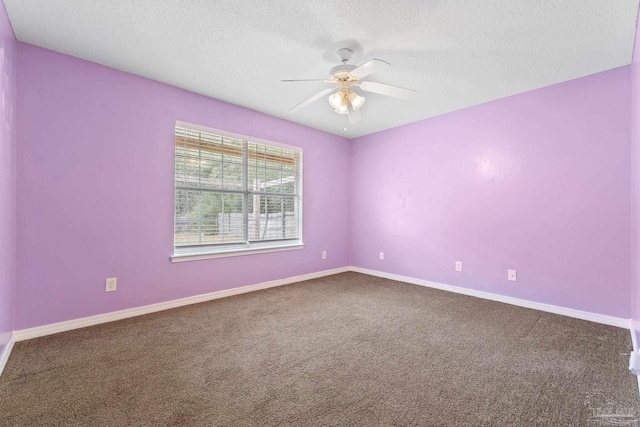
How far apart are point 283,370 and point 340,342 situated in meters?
0.57

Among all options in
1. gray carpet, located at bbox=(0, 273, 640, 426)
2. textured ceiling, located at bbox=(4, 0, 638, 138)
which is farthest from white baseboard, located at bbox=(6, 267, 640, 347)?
textured ceiling, located at bbox=(4, 0, 638, 138)

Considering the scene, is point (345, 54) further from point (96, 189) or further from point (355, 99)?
point (96, 189)

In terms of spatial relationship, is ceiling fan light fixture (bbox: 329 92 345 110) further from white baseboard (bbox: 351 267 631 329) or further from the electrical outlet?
white baseboard (bbox: 351 267 631 329)

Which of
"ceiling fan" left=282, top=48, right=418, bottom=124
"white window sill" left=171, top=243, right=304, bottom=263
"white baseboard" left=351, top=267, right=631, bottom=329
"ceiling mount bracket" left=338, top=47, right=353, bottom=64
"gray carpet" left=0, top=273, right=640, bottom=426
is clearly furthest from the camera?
"white window sill" left=171, top=243, right=304, bottom=263

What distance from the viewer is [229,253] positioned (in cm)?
349

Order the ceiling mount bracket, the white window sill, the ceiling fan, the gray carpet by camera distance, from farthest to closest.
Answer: the white window sill, the ceiling mount bracket, the ceiling fan, the gray carpet

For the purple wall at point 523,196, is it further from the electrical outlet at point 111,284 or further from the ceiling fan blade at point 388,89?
the electrical outlet at point 111,284

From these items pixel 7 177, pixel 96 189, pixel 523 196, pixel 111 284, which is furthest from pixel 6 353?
pixel 523 196

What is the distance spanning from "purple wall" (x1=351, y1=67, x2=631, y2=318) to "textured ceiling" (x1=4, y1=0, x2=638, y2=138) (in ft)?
1.32

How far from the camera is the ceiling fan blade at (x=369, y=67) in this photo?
196 centimetres

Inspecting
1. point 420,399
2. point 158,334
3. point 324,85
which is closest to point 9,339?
point 158,334

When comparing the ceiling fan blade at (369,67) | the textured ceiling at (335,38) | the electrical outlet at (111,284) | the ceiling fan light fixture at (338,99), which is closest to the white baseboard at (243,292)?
the electrical outlet at (111,284)

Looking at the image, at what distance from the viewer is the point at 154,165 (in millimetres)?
2969

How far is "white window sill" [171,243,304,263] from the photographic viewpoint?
313 centimetres
